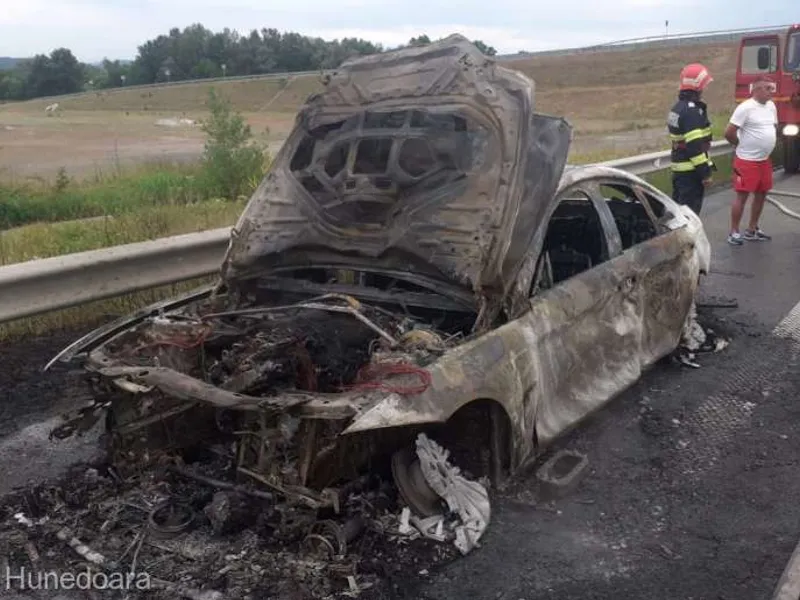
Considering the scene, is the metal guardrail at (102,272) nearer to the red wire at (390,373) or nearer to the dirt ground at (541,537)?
the dirt ground at (541,537)

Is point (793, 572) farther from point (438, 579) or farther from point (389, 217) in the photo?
point (389, 217)

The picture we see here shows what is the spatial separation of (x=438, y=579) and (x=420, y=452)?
515 millimetres

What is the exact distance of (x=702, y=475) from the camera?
173 inches

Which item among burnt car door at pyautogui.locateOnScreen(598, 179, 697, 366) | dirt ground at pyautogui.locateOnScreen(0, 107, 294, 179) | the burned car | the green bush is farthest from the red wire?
dirt ground at pyautogui.locateOnScreen(0, 107, 294, 179)

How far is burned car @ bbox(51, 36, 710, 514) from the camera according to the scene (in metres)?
3.65

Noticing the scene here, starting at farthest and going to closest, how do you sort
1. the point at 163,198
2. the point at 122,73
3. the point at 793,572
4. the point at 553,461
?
the point at 122,73
the point at 163,198
the point at 553,461
the point at 793,572

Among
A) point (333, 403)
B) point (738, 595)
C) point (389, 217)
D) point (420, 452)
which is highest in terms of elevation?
point (389, 217)

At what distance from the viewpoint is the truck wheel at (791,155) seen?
1633cm

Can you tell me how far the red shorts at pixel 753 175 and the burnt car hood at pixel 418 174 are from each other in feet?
19.8

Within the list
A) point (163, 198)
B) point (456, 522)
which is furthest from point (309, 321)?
point (163, 198)

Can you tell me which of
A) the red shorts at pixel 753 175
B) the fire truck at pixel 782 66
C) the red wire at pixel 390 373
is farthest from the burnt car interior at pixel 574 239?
the fire truck at pixel 782 66

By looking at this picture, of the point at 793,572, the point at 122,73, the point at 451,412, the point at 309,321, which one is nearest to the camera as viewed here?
the point at 793,572

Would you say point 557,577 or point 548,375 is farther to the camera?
point 548,375

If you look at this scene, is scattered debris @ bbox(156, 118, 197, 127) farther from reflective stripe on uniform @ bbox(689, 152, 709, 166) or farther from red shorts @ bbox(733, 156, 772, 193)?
reflective stripe on uniform @ bbox(689, 152, 709, 166)
